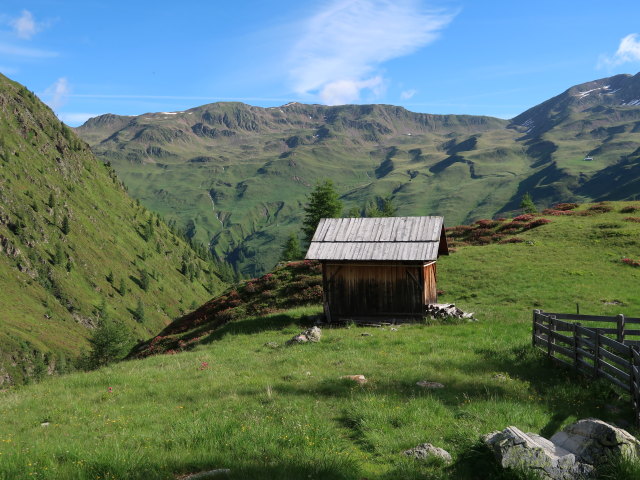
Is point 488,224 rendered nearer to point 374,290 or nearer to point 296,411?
point 374,290

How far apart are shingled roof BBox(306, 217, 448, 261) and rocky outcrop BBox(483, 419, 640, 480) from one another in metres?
19.6

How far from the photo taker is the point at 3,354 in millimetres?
132875

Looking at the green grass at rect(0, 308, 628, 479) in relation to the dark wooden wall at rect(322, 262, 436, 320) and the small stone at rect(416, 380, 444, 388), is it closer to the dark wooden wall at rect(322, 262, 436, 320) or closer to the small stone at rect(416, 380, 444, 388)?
the small stone at rect(416, 380, 444, 388)

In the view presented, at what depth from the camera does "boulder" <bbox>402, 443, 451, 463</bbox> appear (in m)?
8.66

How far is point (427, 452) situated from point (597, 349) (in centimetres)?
788

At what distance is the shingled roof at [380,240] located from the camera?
28312mm

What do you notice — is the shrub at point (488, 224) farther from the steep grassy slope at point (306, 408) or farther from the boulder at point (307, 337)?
the boulder at point (307, 337)

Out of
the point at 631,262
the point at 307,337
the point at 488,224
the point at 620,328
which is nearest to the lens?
the point at 620,328

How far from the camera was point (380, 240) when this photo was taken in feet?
97.1

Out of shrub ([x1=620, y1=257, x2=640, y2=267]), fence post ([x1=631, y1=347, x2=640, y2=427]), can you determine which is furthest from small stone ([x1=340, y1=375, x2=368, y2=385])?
shrub ([x1=620, y1=257, x2=640, y2=267])

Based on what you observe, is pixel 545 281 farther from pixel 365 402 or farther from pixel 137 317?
pixel 137 317

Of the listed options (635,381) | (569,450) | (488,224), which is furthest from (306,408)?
(488,224)

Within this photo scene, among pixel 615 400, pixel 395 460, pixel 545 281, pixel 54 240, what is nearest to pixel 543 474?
pixel 395 460

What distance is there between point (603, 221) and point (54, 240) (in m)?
211
